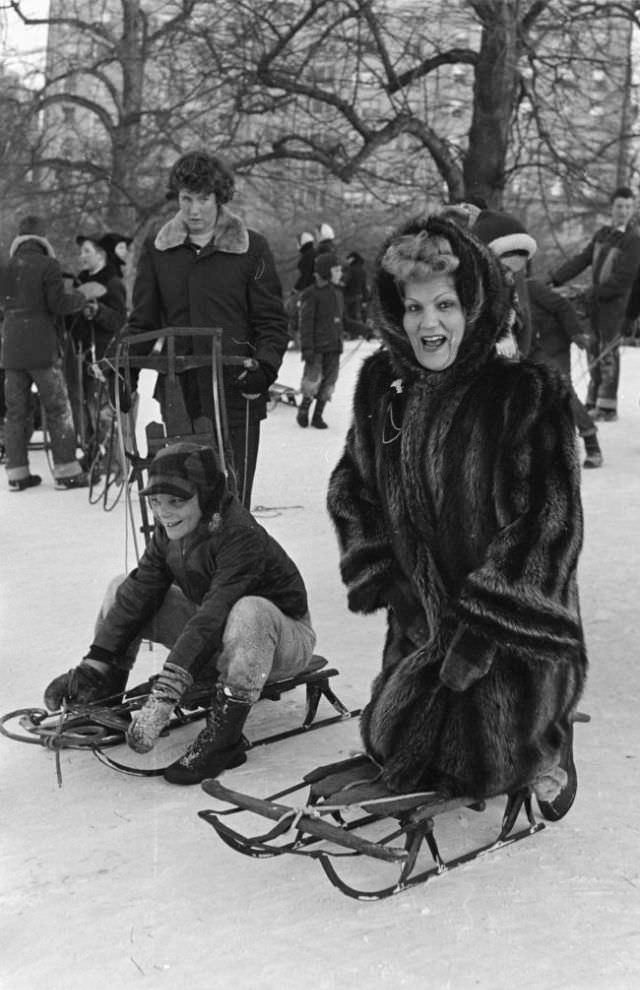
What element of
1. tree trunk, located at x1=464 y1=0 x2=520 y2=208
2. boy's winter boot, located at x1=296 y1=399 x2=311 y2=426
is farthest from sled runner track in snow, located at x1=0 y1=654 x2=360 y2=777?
boy's winter boot, located at x1=296 y1=399 x2=311 y2=426

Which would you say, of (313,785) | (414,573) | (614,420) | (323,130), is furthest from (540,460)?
(323,130)

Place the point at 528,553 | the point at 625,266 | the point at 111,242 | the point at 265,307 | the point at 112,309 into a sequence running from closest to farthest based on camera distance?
the point at 528,553
the point at 265,307
the point at 112,309
the point at 111,242
the point at 625,266

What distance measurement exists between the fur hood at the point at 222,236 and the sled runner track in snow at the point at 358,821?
231 centimetres

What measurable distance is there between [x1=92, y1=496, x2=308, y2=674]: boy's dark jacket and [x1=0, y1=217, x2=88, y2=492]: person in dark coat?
4695mm

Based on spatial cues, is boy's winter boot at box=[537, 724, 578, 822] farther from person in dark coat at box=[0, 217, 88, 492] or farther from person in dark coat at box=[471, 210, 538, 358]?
person in dark coat at box=[0, 217, 88, 492]

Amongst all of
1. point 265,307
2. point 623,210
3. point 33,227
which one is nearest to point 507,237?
point 265,307

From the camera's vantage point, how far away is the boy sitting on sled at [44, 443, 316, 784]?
11.4 ft

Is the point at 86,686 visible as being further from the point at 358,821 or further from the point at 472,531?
the point at 472,531

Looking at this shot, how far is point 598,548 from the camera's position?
6418 millimetres

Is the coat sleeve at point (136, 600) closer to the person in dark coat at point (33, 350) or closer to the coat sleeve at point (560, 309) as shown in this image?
the person in dark coat at point (33, 350)

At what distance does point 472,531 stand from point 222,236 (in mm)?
2244

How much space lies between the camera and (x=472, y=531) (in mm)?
2898

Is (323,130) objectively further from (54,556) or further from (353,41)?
(54,556)

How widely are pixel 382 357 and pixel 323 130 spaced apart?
8949 mm
